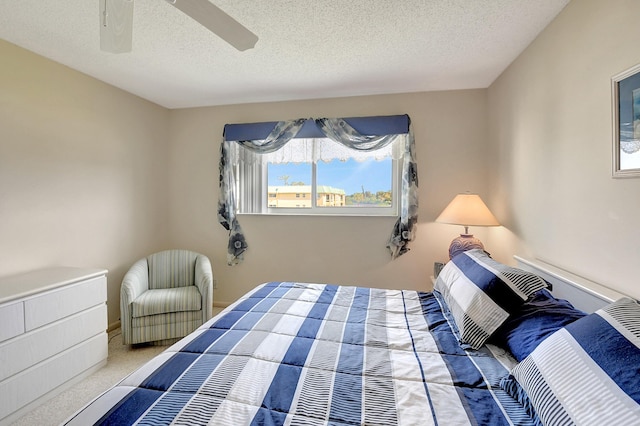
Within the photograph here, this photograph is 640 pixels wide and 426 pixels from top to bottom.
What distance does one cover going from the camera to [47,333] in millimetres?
1778

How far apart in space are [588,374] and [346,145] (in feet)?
8.22

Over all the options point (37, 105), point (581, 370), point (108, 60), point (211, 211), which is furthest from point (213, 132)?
point (581, 370)

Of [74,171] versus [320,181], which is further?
[320,181]

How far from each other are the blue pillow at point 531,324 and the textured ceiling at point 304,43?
1.65m

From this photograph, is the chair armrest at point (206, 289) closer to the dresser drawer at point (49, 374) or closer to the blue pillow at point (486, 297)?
the dresser drawer at point (49, 374)

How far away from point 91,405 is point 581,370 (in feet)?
4.78

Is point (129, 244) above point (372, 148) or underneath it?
underneath

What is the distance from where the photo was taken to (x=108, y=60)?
222cm

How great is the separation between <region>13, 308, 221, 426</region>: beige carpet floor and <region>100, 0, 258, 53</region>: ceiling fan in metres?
1.92

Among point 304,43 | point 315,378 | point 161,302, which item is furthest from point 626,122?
point 161,302

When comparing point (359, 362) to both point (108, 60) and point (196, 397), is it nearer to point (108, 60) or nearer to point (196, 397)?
point (196, 397)

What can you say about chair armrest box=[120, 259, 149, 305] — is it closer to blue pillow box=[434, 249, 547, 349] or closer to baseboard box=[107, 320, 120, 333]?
baseboard box=[107, 320, 120, 333]

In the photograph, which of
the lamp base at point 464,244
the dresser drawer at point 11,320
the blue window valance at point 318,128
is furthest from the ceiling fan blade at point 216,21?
the lamp base at point 464,244

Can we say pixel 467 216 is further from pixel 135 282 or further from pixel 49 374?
pixel 49 374
